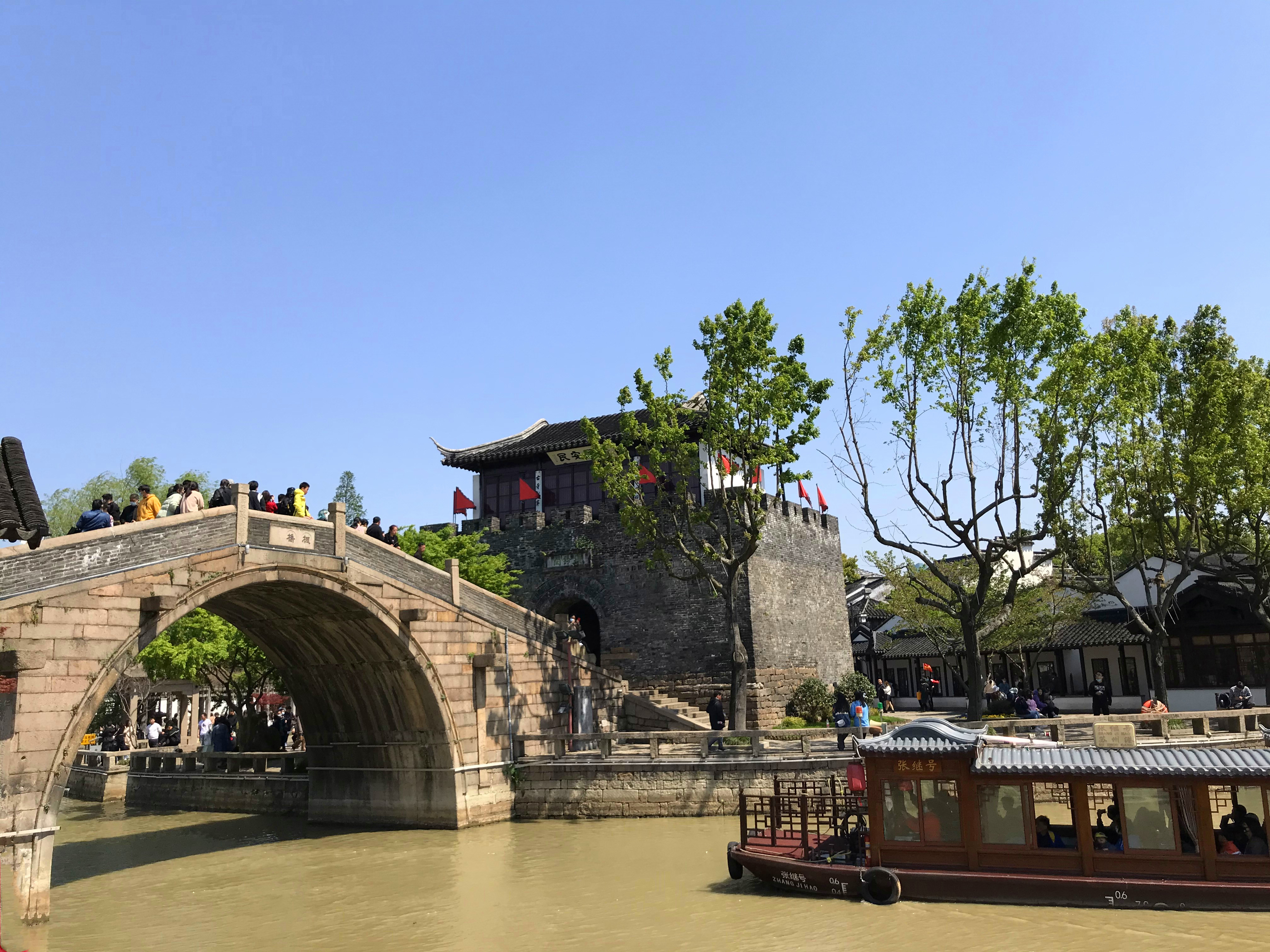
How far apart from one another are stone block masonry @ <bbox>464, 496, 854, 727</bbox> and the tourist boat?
1494 centimetres

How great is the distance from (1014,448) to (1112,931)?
42.8ft

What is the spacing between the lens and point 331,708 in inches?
917

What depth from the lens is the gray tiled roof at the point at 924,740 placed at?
12672 millimetres

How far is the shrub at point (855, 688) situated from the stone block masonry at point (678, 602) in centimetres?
163

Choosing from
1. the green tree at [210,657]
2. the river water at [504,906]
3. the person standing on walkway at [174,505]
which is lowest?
the river water at [504,906]

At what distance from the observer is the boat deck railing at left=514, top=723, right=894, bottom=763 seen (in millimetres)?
21016

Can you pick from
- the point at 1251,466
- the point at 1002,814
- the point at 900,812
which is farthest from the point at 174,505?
the point at 1251,466

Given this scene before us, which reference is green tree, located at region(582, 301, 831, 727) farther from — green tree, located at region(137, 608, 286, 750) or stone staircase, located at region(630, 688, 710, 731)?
green tree, located at region(137, 608, 286, 750)

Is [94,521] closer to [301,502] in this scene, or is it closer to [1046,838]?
[301,502]

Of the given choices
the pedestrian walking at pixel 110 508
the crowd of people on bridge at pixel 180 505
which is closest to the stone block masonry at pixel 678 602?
the crowd of people on bridge at pixel 180 505

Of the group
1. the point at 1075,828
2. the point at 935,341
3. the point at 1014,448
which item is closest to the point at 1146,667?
the point at 1014,448

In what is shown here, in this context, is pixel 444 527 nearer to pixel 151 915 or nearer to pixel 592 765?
pixel 592 765

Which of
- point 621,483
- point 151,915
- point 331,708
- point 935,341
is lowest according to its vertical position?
point 151,915

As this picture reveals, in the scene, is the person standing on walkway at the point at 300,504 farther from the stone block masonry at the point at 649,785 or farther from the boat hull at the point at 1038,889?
the boat hull at the point at 1038,889
